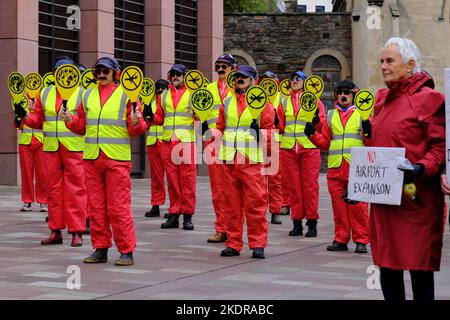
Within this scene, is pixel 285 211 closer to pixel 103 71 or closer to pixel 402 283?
pixel 103 71

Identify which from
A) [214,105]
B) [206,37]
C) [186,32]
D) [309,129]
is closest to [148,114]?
[309,129]

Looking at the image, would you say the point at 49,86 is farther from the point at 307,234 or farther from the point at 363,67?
the point at 363,67

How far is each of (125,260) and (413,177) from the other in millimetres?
4520

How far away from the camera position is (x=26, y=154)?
49.7ft

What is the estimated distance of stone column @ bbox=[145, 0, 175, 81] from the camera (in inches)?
1082

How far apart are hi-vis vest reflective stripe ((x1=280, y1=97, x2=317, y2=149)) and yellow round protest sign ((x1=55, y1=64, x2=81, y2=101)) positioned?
3420 mm

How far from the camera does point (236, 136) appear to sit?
10289 millimetres

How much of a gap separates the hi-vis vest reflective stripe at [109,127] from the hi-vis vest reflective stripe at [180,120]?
12.4ft

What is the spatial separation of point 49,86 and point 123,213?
2.71 metres

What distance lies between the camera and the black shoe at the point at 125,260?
30.8ft

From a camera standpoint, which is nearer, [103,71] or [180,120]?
[103,71]

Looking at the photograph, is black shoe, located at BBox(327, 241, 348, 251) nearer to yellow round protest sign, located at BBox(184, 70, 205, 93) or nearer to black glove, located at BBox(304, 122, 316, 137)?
black glove, located at BBox(304, 122, 316, 137)

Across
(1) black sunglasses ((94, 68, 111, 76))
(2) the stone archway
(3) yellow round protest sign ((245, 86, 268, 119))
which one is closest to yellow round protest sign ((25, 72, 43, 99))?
(1) black sunglasses ((94, 68, 111, 76))
